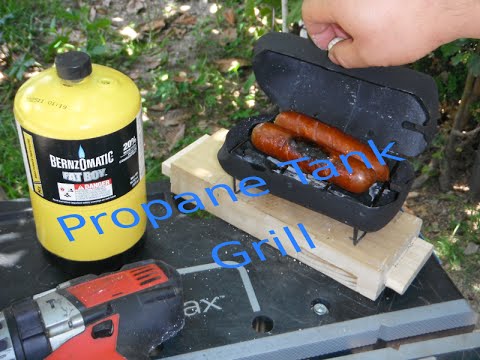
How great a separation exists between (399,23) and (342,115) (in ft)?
1.93

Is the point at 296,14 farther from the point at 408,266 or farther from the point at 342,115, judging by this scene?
the point at 408,266

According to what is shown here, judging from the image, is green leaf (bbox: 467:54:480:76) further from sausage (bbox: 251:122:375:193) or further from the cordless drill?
the cordless drill

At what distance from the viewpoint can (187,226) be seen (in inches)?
77.8

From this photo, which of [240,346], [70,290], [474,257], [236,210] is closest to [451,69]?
[474,257]

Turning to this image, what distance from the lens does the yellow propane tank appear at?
1446 mm

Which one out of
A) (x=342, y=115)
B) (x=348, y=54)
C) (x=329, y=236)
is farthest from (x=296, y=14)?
(x=329, y=236)

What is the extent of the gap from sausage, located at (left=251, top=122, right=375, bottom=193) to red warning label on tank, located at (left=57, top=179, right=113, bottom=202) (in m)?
0.52

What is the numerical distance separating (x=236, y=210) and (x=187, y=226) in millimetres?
188

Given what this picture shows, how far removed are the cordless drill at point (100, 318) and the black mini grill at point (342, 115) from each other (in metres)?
0.46

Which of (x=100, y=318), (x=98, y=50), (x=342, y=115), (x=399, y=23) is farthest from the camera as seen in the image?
(x=98, y=50)

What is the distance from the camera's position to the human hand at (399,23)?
4.26 feet

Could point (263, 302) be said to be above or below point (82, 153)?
below

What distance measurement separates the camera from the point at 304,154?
179cm

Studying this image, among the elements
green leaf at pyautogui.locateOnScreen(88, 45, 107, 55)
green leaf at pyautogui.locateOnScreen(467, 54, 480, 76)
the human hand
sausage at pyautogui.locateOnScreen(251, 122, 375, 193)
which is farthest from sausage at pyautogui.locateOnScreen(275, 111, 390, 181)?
green leaf at pyautogui.locateOnScreen(88, 45, 107, 55)
